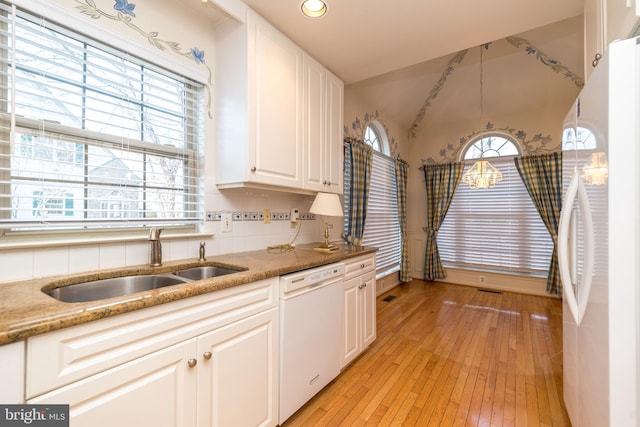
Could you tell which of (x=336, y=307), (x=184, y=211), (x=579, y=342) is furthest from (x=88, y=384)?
(x=579, y=342)

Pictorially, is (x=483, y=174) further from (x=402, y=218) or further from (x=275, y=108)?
(x=275, y=108)

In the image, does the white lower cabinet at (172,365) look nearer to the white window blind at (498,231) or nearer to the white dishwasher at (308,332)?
the white dishwasher at (308,332)

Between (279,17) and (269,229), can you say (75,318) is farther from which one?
(279,17)

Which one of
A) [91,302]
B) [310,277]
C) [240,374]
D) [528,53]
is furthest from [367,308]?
[528,53]

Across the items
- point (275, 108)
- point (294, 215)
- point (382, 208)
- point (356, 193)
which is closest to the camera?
point (275, 108)

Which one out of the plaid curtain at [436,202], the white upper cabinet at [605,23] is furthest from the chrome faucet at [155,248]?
the plaid curtain at [436,202]

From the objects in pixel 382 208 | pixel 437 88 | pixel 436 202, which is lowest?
pixel 382 208

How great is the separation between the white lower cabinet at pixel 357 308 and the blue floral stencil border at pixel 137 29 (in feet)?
5.06

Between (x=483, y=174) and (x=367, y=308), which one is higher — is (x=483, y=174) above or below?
above

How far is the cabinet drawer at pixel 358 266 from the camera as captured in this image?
2026 millimetres

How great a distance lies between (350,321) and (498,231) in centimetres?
343

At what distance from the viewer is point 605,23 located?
123cm

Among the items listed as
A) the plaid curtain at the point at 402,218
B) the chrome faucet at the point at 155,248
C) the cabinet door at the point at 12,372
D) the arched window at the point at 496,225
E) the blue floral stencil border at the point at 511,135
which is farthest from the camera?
the plaid curtain at the point at 402,218

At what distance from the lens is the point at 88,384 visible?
2.67ft
